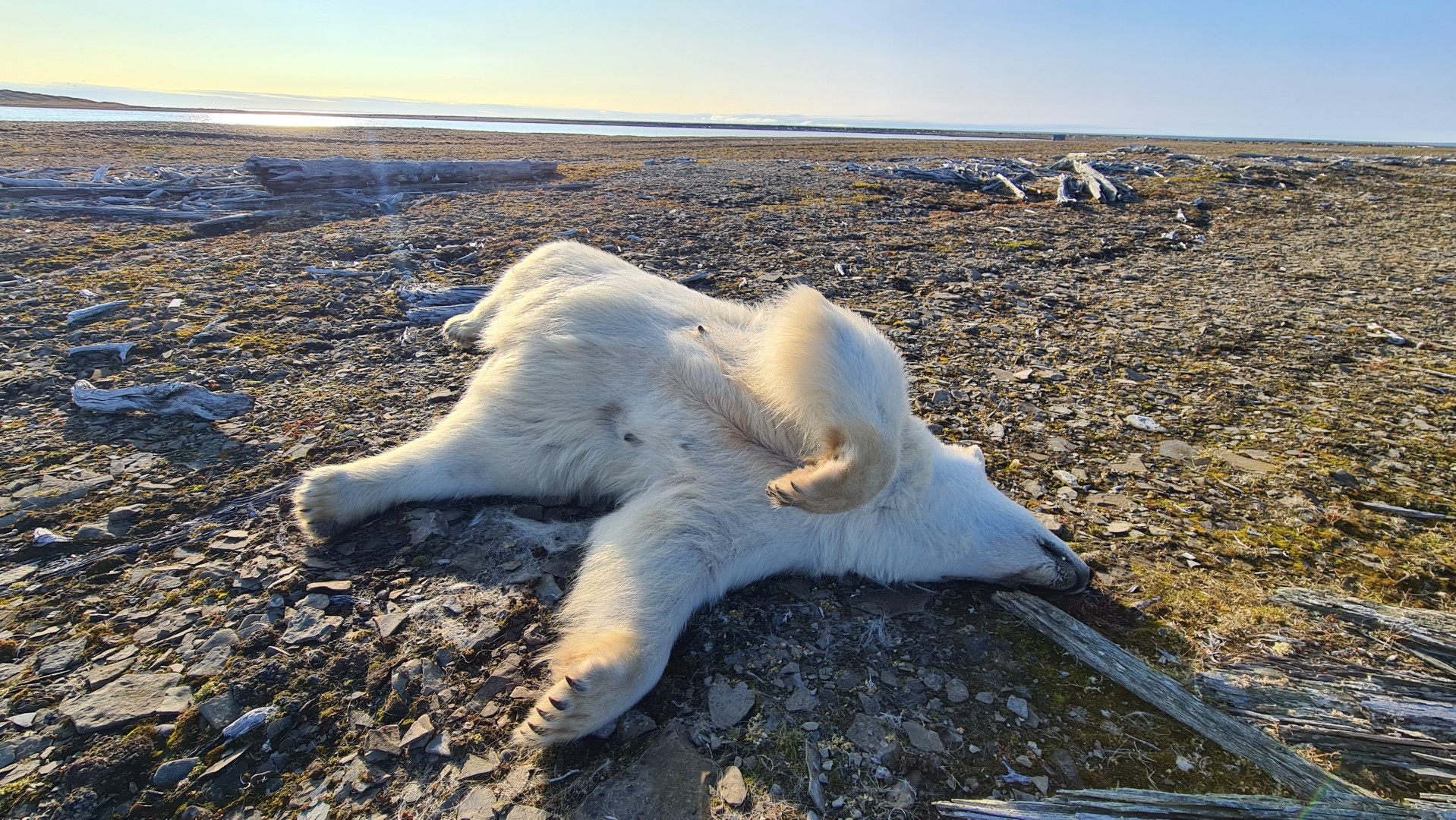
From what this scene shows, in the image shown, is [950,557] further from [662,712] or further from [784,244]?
[784,244]

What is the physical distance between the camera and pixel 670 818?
64.7 inches

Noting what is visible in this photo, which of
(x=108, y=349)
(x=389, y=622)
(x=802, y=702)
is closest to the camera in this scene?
(x=802, y=702)

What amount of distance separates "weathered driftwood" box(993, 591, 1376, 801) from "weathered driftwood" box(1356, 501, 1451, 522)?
1847 millimetres

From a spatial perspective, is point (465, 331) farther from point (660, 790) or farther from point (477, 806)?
point (660, 790)

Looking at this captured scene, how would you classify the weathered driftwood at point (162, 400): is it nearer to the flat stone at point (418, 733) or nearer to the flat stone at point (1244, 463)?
the flat stone at point (418, 733)

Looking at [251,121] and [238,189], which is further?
[251,121]

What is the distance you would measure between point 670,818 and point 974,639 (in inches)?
49.8

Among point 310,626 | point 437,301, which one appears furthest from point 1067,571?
point 437,301

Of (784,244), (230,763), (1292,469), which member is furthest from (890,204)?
(230,763)

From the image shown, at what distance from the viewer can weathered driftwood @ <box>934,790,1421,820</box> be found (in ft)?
5.22

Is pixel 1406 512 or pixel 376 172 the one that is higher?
pixel 376 172

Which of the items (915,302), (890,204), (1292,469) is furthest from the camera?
(890,204)

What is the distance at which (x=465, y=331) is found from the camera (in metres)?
4.64

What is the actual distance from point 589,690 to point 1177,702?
1842mm
